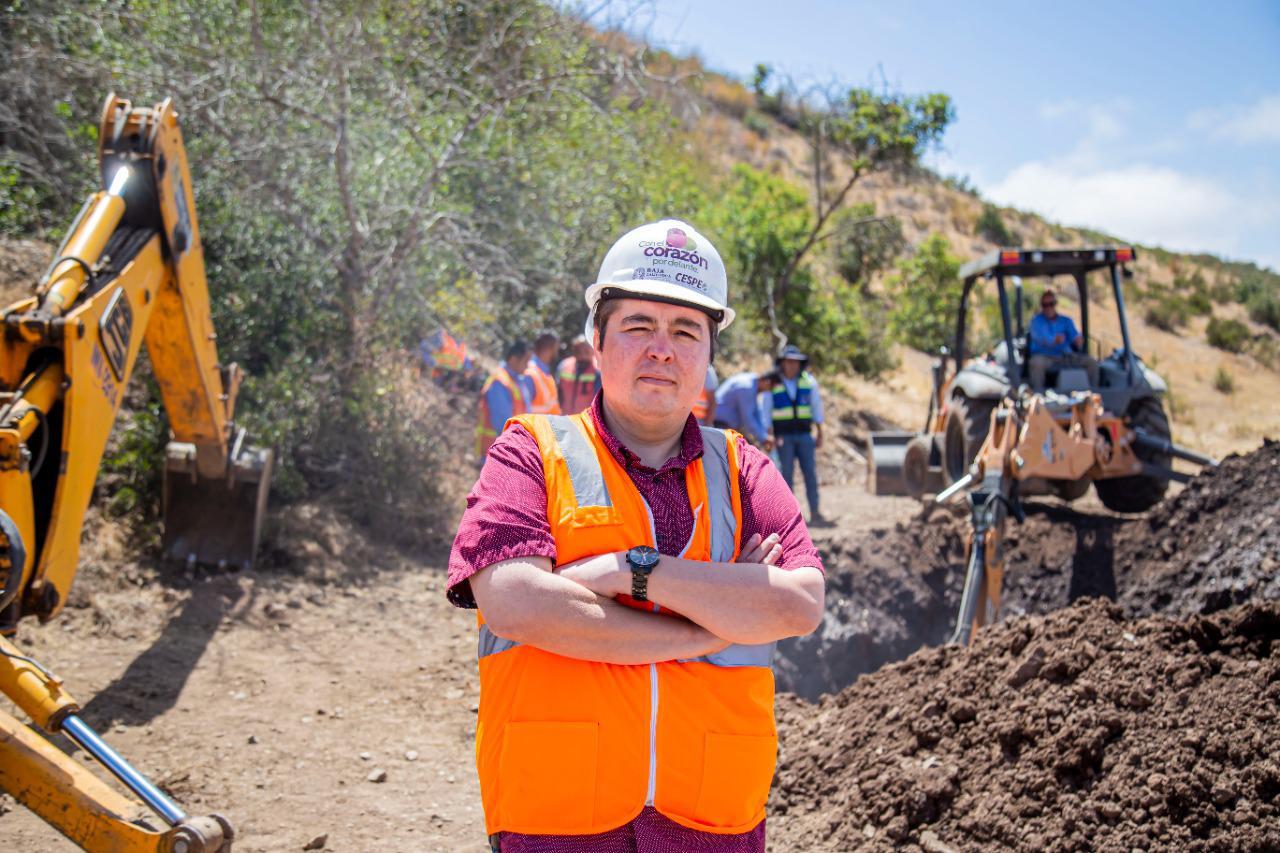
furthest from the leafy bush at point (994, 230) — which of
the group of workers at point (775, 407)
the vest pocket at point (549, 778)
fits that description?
the vest pocket at point (549, 778)

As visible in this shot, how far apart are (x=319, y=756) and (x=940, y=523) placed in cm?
558

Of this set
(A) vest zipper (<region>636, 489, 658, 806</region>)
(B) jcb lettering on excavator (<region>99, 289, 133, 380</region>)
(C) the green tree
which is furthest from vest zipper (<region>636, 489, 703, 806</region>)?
(C) the green tree

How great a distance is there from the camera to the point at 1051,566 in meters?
8.33

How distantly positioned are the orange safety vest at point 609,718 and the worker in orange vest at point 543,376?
578 centimetres

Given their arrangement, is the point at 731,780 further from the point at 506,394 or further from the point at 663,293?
the point at 506,394

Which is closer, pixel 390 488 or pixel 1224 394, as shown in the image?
pixel 390 488

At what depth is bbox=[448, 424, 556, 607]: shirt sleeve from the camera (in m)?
2.04

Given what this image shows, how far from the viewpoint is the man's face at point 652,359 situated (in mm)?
2232

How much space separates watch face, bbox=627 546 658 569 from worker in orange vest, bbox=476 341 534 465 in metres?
5.77

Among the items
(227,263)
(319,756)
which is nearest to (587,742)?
(319,756)

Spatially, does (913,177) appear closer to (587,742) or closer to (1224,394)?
(1224,394)

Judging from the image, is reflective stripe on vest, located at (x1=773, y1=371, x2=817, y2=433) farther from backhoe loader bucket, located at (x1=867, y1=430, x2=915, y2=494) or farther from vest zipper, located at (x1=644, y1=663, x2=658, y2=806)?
vest zipper, located at (x1=644, y1=663, x2=658, y2=806)

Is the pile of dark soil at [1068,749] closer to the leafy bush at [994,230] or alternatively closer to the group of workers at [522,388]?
the group of workers at [522,388]

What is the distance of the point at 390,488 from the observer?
32.0 ft
